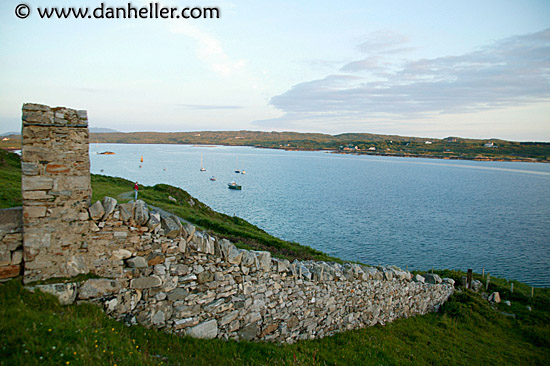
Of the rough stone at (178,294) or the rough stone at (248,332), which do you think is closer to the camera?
the rough stone at (178,294)

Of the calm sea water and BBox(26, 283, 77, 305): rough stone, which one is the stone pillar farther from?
the calm sea water

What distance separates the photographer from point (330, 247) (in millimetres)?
32438

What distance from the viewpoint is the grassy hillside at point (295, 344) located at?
5.14m

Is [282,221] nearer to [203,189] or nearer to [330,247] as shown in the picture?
[330,247]

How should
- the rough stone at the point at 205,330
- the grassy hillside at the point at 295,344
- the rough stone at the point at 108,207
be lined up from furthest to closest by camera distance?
the rough stone at the point at 205,330, the rough stone at the point at 108,207, the grassy hillside at the point at 295,344

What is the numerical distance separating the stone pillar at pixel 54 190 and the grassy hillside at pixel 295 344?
2.37 feet

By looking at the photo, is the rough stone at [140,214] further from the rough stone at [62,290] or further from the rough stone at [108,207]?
the rough stone at [62,290]

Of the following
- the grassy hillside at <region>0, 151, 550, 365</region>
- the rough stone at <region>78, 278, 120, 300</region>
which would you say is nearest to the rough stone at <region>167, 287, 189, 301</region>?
the grassy hillside at <region>0, 151, 550, 365</region>

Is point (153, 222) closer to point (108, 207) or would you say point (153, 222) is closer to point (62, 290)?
point (108, 207)

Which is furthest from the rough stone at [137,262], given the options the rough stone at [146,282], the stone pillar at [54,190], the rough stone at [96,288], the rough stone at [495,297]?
the rough stone at [495,297]

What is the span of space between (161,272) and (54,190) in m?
3.02

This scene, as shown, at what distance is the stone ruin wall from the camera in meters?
6.55

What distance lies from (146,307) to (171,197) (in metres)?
25.2

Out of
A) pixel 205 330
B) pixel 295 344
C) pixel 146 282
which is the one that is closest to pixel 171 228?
pixel 146 282
